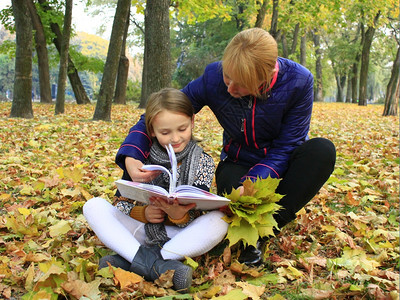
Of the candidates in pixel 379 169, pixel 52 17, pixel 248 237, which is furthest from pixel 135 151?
pixel 52 17

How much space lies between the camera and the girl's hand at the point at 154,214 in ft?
6.57

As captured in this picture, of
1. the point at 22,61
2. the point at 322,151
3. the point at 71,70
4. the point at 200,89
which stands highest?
the point at 71,70

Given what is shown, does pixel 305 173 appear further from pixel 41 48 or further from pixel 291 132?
pixel 41 48

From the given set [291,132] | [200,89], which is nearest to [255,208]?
[291,132]

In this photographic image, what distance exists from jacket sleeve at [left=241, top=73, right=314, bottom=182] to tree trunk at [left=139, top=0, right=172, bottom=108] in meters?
3.68

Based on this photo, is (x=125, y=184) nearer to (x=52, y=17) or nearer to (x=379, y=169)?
(x=379, y=169)

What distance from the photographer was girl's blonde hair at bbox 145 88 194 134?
6.87 feet

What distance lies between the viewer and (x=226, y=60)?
186 centimetres

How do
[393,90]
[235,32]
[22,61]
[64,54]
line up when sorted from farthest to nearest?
[235,32] → [393,90] → [64,54] → [22,61]

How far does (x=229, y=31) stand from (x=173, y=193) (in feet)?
86.7

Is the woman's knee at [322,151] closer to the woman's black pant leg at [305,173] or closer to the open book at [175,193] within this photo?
the woman's black pant leg at [305,173]

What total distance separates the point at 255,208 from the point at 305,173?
0.39 meters

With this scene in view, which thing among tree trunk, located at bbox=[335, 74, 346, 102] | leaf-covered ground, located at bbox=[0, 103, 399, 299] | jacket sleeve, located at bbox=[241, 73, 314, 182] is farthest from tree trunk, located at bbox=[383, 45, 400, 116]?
tree trunk, located at bbox=[335, 74, 346, 102]

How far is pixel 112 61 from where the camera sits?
7.60m
